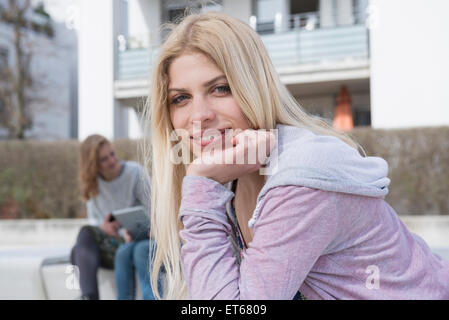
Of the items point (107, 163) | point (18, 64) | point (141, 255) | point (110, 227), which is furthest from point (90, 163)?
point (18, 64)

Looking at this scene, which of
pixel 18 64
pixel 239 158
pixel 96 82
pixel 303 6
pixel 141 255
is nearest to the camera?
pixel 239 158

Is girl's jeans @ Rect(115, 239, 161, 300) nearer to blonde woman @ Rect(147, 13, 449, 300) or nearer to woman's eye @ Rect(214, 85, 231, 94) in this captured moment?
blonde woman @ Rect(147, 13, 449, 300)

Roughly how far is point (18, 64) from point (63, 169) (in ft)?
12.9

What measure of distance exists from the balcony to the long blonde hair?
18.9 feet

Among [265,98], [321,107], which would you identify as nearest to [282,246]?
[265,98]

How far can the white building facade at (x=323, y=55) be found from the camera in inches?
151

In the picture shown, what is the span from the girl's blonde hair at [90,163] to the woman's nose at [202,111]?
212 centimetres

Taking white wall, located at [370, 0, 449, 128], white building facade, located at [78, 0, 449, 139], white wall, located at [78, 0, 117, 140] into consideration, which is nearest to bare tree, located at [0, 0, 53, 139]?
white building facade, located at [78, 0, 449, 139]

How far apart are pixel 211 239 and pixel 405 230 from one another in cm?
40

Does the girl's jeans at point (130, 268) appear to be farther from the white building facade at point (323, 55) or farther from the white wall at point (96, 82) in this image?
the white wall at point (96, 82)

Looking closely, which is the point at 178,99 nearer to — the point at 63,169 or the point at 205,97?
the point at 205,97

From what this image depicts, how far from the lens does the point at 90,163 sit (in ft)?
9.29

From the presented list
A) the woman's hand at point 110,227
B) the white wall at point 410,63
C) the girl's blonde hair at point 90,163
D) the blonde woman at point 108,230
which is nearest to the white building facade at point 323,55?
the white wall at point 410,63
